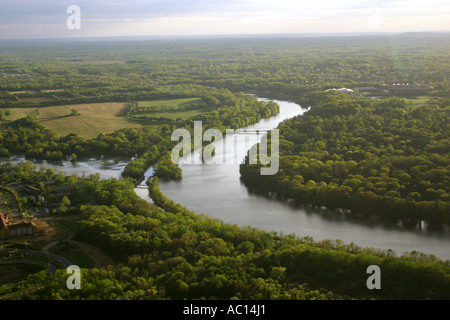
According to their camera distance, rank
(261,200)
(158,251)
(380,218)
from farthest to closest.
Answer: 1. (261,200)
2. (380,218)
3. (158,251)

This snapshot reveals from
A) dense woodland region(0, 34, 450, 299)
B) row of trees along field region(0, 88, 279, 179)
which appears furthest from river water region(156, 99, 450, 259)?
row of trees along field region(0, 88, 279, 179)

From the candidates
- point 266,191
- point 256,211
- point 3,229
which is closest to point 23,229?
point 3,229

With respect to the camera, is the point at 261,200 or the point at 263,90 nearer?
the point at 261,200

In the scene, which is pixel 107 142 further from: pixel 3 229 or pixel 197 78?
pixel 197 78

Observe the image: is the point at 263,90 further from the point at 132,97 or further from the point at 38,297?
the point at 38,297

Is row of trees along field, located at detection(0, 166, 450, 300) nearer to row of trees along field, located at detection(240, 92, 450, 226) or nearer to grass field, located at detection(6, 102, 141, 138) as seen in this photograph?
row of trees along field, located at detection(240, 92, 450, 226)
